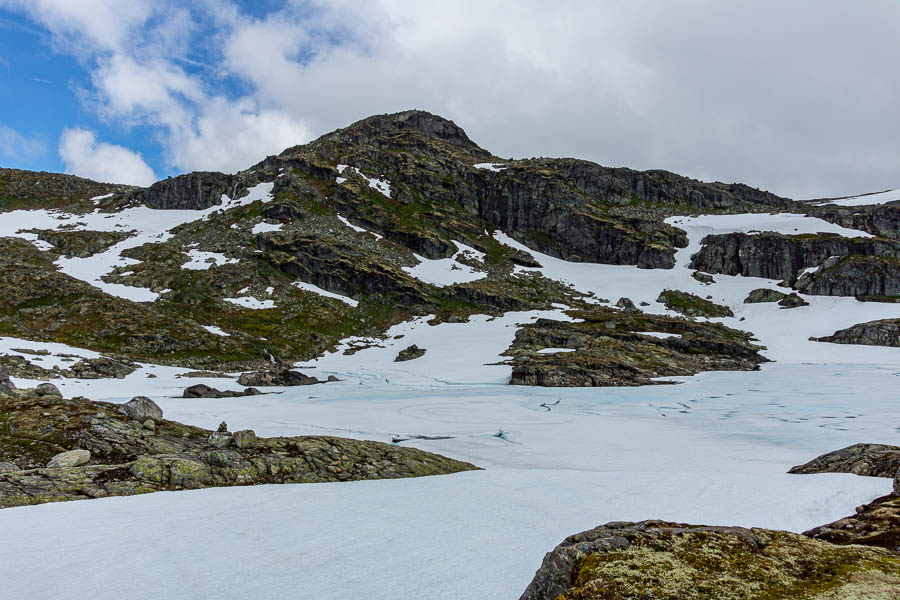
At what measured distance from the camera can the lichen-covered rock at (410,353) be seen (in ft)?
229

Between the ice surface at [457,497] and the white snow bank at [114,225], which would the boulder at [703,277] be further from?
Answer: the white snow bank at [114,225]

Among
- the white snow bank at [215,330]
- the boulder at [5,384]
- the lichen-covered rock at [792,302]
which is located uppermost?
the lichen-covered rock at [792,302]

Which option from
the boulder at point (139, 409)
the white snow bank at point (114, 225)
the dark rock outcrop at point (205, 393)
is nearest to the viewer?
the boulder at point (139, 409)

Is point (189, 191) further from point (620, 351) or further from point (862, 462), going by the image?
point (862, 462)

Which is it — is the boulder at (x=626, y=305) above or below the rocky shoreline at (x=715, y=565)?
above

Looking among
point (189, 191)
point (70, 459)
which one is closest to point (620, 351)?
point (70, 459)

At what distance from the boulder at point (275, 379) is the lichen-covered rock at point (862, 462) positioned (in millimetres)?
46279

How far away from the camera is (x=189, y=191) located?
442 ft

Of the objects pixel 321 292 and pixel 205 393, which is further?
pixel 321 292

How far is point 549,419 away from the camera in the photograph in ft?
90.7

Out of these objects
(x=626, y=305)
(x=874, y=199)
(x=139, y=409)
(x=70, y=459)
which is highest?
(x=874, y=199)

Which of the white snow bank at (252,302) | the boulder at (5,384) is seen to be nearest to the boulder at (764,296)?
the white snow bank at (252,302)

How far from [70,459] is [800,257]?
5319 inches

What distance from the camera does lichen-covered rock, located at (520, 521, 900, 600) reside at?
12.7 feet
